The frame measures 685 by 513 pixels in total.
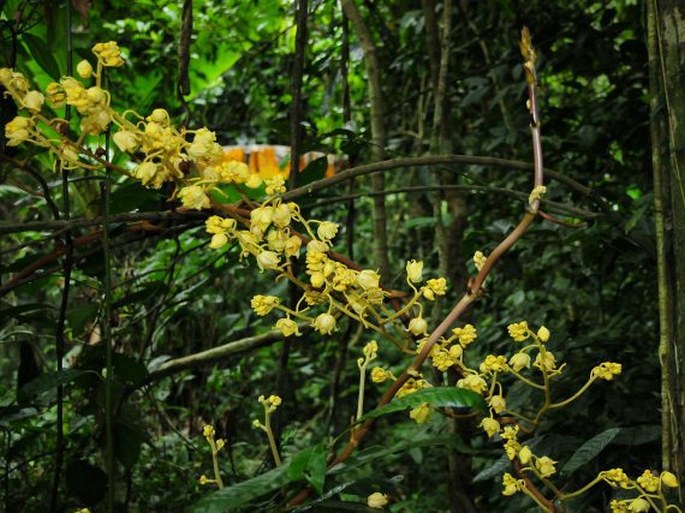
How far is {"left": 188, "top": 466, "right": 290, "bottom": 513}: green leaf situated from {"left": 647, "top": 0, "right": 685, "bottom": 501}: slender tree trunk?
53 cm

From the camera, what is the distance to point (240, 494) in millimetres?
512

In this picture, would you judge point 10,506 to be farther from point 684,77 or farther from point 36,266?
point 684,77

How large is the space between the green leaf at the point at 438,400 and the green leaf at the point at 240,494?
0.08m

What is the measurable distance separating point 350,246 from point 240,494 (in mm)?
841

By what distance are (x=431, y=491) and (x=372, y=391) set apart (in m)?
0.63

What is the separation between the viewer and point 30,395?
3.09ft

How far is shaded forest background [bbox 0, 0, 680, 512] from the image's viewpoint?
1.09 meters

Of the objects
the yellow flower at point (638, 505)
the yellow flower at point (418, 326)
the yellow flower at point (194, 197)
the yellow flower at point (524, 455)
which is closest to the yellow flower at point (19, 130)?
the yellow flower at point (194, 197)

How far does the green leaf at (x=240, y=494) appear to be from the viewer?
1.65 ft

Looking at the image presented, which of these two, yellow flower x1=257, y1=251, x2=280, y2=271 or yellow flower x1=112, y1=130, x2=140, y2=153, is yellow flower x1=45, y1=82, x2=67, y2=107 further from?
yellow flower x1=257, y1=251, x2=280, y2=271

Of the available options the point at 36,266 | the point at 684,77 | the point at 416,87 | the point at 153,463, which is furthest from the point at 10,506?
the point at 416,87

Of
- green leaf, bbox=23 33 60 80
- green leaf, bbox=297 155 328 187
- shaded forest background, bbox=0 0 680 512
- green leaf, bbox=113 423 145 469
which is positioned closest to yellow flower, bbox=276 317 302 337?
shaded forest background, bbox=0 0 680 512

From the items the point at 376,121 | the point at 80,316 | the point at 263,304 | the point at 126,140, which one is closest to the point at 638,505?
the point at 263,304

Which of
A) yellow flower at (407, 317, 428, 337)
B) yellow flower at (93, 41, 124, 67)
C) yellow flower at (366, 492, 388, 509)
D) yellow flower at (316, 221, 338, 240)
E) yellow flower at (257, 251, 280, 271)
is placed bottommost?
yellow flower at (366, 492, 388, 509)
